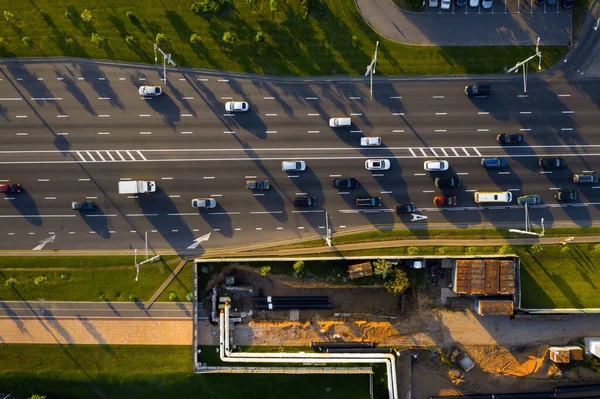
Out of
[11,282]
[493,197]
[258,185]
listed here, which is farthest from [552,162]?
[11,282]

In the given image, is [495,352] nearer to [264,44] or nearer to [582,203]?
[582,203]

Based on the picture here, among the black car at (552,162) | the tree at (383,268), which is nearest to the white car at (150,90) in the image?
the tree at (383,268)

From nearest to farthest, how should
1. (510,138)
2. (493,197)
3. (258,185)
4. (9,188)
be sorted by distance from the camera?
1. (493,197)
2. (510,138)
3. (258,185)
4. (9,188)

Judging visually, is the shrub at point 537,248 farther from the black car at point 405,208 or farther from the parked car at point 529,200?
the black car at point 405,208

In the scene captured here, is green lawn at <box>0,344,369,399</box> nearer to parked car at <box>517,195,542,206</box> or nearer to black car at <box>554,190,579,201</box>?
parked car at <box>517,195,542,206</box>

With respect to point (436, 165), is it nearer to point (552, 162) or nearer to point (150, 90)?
point (552, 162)
